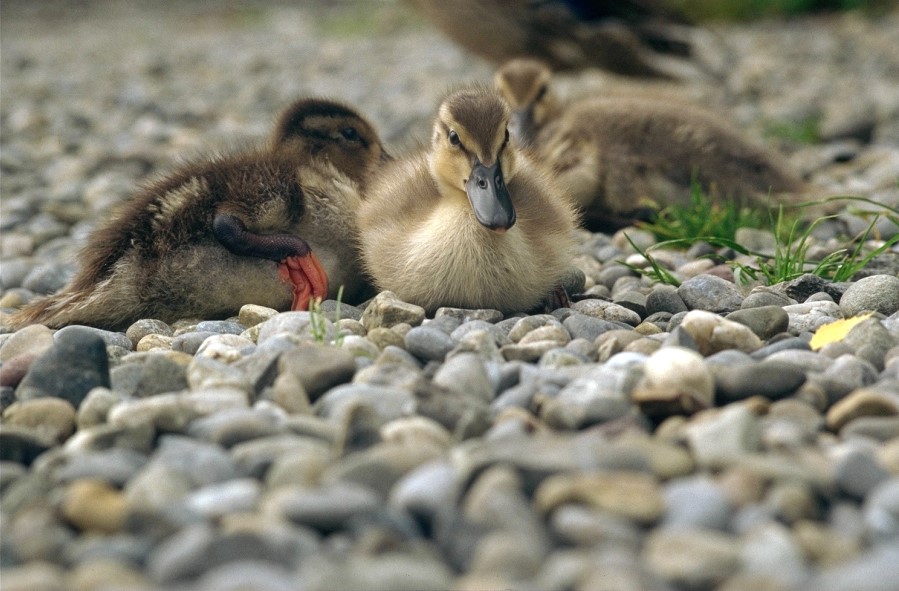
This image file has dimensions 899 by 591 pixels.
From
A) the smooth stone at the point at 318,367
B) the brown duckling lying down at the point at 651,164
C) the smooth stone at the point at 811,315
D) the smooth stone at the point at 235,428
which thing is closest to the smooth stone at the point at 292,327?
the smooth stone at the point at 318,367

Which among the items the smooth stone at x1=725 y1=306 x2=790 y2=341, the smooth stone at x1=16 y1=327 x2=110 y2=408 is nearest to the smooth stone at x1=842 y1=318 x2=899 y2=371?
the smooth stone at x1=725 y1=306 x2=790 y2=341

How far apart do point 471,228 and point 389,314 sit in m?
0.43

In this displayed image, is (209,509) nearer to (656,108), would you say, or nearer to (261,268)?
(261,268)

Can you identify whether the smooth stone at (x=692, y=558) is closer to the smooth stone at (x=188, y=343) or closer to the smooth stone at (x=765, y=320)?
the smooth stone at (x=765, y=320)

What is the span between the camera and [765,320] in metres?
3.15

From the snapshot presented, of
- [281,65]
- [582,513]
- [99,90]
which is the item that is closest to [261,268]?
[582,513]

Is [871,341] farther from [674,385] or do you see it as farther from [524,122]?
[524,122]

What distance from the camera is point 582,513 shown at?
6.18ft

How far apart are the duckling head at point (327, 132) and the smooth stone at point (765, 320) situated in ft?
5.53

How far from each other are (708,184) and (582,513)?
11.6ft

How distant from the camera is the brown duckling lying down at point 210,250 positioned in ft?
12.1

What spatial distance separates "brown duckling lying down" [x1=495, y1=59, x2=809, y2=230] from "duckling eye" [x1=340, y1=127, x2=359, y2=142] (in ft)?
3.57

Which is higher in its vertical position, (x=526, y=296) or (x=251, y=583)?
(x=251, y=583)

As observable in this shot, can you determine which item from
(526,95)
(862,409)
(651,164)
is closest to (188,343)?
(862,409)
